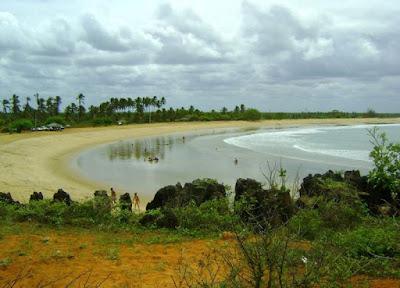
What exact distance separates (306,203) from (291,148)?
3561cm

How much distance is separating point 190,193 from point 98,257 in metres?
5.37

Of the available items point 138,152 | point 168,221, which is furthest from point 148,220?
point 138,152

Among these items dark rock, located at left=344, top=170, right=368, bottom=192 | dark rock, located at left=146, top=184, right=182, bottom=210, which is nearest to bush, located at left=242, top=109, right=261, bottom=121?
dark rock, located at left=344, top=170, right=368, bottom=192

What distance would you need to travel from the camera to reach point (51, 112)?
3814 inches

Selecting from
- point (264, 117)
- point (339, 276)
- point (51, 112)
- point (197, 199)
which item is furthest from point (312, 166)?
point (264, 117)

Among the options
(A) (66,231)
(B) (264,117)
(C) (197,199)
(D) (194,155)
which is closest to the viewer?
(A) (66,231)

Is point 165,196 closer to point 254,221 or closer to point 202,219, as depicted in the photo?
point 202,219

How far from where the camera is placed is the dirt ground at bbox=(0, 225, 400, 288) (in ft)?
25.4

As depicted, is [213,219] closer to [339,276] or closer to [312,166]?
[339,276]

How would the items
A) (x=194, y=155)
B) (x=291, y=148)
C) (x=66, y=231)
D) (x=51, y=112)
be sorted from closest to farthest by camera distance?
1. (x=66, y=231)
2. (x=194, y=155)
3. (x=291, y=148)
4. (x=51, y=112)

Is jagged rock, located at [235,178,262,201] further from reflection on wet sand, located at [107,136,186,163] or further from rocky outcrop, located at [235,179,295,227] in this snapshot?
reflection on wet sand, located at [107,136,186,163]

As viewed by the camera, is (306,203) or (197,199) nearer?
(306,203)

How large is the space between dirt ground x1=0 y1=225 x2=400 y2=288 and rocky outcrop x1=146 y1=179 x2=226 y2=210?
2813 millimetres

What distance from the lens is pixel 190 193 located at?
14.1 m
